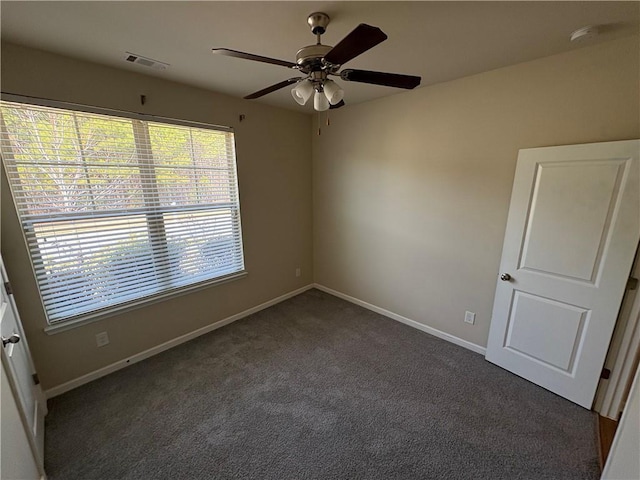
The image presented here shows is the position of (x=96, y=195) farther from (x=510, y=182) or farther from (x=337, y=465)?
(x=510, y=182)

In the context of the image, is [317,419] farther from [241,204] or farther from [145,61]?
[145,61]

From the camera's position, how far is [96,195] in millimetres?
2049

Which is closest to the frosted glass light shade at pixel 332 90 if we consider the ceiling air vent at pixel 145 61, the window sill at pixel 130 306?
the ceiling air vent at pixel 145 61

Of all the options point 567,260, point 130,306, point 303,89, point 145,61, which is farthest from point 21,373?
point 567,260

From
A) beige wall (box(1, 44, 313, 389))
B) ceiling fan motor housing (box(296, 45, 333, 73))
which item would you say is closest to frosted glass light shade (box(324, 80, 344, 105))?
ceiling fan motor housing (box(296, 45, 333, 73))

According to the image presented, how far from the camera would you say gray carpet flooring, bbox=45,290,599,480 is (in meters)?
1.54

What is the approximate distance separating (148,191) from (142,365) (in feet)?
5.16

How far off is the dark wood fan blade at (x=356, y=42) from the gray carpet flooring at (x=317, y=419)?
7.09ft

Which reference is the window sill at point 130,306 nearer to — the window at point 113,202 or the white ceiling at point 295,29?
the window at point 113,202

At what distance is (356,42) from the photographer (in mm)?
1034

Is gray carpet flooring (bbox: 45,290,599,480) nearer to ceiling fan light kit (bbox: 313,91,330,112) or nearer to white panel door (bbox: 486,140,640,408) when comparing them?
white panel door (bbox: 486,140,640,408)

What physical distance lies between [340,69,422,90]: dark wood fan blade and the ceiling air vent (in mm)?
1526

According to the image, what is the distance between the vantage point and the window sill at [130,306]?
6.54 feet

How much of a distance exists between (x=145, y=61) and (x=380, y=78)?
5.76 ft
